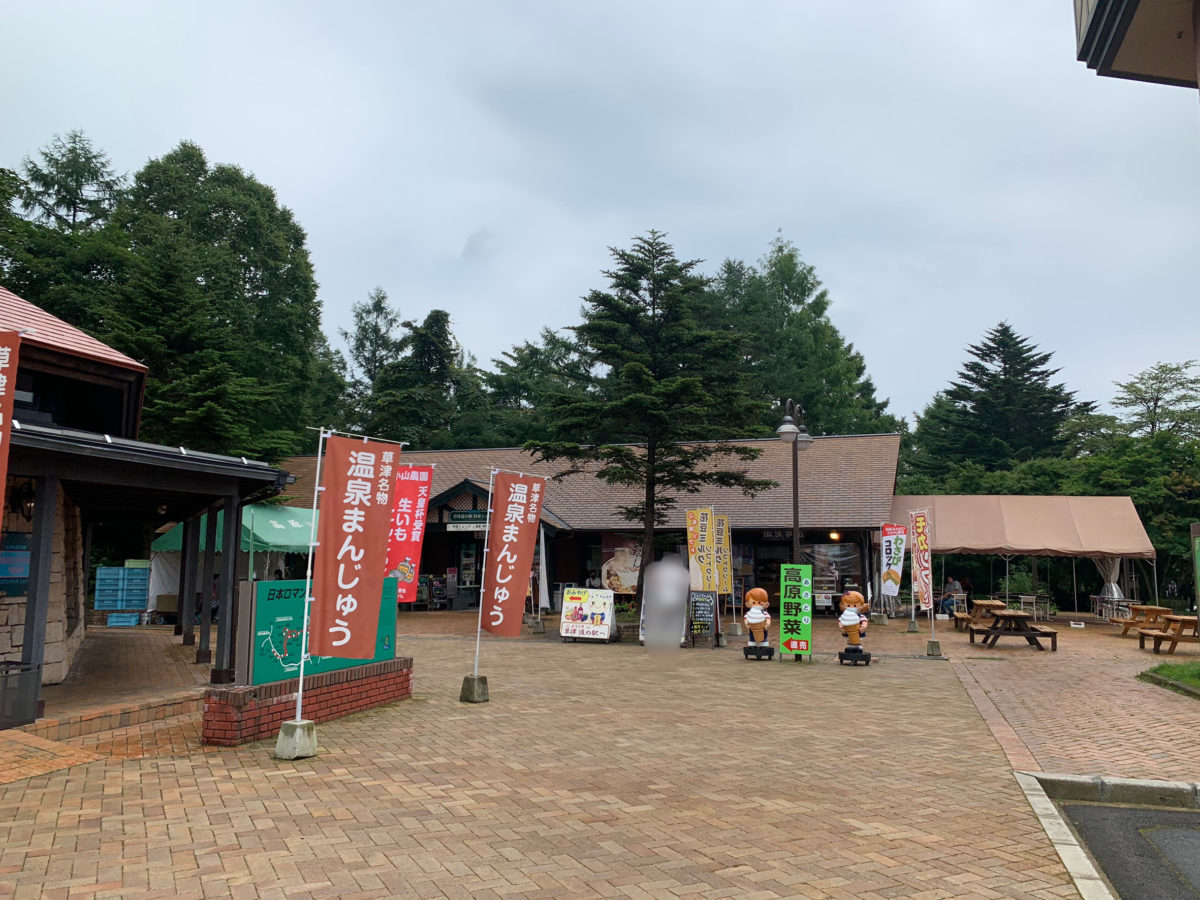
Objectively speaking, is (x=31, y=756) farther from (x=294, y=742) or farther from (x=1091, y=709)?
(x=1091, y=709)

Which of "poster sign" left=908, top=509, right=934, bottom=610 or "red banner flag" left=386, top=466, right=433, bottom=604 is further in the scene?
"poster sign" left=908, top=509, right=934, bottom=610

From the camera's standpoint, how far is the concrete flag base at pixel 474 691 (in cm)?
938

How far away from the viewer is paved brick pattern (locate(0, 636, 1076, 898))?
160 inches

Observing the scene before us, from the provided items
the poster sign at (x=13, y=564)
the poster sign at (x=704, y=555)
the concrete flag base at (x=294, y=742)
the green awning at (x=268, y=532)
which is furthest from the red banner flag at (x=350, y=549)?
the green awning at (x=268, y=532)

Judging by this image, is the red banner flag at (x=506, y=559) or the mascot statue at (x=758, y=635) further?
the mascot statue at (x=758, y=635)

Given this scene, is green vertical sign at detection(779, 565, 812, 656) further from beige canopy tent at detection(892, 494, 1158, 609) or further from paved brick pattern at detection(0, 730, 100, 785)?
paved brick pattern at detection(0, 730, 100, 785)

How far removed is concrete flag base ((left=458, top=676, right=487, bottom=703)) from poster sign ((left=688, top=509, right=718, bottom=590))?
26.6ft

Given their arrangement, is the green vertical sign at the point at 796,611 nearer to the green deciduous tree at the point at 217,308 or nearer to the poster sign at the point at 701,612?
the poster sign at the point at 701,612

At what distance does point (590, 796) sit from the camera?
18.4 feet

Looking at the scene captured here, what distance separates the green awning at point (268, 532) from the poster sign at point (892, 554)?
1474 cm

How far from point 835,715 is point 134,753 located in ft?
23.3

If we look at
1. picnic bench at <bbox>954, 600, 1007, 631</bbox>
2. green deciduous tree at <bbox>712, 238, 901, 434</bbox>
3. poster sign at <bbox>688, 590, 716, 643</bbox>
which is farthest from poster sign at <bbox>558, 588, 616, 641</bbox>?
green deciduous tree at <bbox>712, 238, 901, 434</bbox>

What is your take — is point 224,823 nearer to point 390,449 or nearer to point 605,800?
point 605,800

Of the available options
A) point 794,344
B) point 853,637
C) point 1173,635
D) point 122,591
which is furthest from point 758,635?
point 794,344
